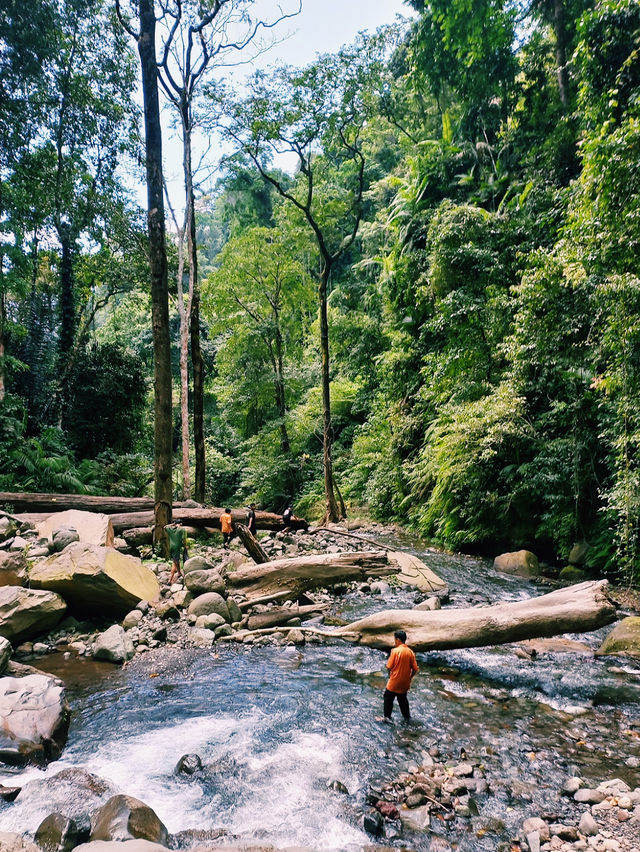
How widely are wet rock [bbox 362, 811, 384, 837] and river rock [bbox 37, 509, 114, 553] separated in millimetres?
6985

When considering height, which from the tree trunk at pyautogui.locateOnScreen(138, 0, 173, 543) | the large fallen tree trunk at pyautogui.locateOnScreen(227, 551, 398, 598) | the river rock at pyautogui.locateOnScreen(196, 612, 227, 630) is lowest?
the river rock at pyautogui.locateOnScreen(196, 612, 227, 630)

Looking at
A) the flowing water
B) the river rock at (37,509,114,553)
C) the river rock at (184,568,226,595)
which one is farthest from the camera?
the river rock at (37,509,114,553)

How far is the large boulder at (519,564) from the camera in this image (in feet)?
37.8

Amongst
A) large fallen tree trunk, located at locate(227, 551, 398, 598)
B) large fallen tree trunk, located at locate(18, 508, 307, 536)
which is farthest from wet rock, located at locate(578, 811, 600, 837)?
large fallen tree trunk, located at locate(18, 508, 307, 536)

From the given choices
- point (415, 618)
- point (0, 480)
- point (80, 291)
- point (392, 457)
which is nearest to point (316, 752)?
point (415, 618)

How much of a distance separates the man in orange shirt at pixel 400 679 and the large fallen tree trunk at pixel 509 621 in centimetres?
136

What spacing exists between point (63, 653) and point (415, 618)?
4.88 m

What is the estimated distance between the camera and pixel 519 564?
1173cm

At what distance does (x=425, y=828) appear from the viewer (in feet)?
11.8

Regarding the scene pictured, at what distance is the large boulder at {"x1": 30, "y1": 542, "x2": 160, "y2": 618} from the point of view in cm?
702

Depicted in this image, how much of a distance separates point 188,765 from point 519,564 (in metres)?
9.63

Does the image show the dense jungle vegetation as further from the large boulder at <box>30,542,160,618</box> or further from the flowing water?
the large boulder at <box>30,542,160,618</box>

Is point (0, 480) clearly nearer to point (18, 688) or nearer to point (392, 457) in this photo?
point (18, 688)

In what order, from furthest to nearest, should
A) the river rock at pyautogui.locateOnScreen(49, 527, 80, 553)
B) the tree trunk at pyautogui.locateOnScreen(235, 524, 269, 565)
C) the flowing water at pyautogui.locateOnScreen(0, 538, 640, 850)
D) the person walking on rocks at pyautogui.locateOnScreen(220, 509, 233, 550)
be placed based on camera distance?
1. the person walking on rocks at pyautogui.locateOnScreen(220, 509, 233, 550)
2. the tree trunk at pyautogui.locateOnScreen(235, 524, 269, 565)
3. the river rock at pyautogui.locateOnScreen(49, 527, 80, 553)
4. the flowing water at pyautogui.locateOnScreen(0, 538, 640, 850)
